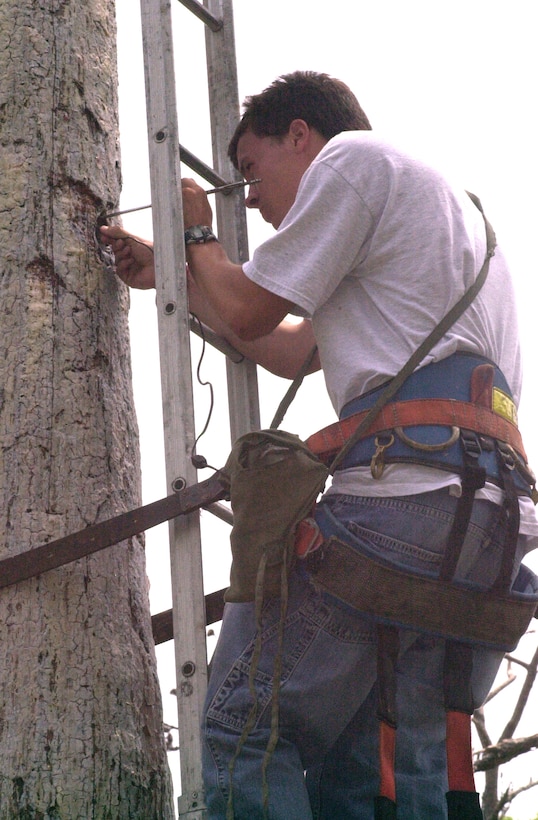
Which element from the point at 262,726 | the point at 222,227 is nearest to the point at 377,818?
the point at 262,726

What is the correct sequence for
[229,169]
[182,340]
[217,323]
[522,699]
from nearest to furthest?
[182,340] < [217,323] < [229,169] < [522,699]

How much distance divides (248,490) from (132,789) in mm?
751

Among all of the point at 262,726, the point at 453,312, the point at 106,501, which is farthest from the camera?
the point at 106,501

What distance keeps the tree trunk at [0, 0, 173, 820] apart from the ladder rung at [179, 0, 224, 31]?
1.03 ft

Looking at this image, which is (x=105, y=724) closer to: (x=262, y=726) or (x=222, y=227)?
(x=262, y=726)

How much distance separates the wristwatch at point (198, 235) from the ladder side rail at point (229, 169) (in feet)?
1.81

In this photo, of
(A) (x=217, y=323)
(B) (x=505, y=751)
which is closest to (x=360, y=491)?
(A) (x=217, y=323)

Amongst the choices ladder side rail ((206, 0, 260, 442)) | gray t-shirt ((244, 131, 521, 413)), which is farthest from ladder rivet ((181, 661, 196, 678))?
ladder side rail ((206, 0, 260, 442))

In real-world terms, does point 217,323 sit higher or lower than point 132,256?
lower

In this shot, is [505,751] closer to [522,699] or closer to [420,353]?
[522,699]

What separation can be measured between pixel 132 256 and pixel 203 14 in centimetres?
104

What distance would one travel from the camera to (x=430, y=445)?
102 inches

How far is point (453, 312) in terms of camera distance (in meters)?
2.74

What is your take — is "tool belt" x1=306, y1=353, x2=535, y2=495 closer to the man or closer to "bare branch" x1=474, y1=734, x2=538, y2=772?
the man
